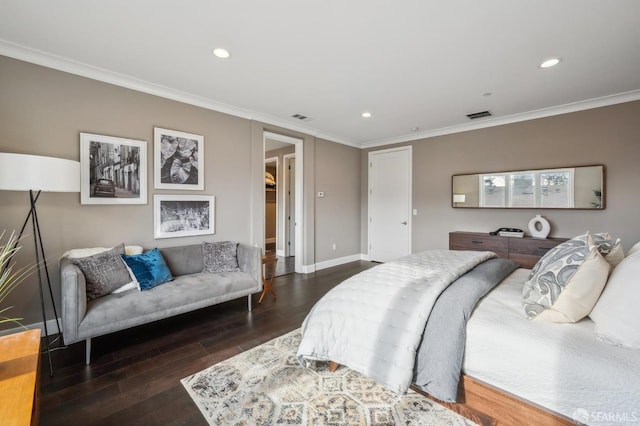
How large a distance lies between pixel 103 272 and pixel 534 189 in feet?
17.8

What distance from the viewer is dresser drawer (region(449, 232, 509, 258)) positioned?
4113 mm

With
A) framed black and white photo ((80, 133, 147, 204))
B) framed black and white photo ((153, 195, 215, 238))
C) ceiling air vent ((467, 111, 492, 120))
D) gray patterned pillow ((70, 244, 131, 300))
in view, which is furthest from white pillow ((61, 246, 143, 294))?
ceiling air vent ((467, 111, 492, 120))

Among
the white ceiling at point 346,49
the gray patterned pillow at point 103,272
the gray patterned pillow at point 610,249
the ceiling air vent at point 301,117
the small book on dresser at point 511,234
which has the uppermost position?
the ceiling air vent at point 301,117

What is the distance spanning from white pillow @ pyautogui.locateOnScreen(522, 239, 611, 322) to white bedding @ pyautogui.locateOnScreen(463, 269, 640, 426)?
56 millimetres

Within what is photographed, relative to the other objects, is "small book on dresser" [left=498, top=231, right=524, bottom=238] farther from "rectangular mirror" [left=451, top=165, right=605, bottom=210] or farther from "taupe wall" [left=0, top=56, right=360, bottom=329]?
"taupe wall" [left=0, top=56, right=360, bottom=329]

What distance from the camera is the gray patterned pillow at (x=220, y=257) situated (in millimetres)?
3352

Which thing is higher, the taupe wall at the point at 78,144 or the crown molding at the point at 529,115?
the crown molding at the point at 529,115

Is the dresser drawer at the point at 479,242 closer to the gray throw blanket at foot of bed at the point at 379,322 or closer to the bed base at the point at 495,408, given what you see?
the gray throw blanket at foot of bed at the point at 379,322

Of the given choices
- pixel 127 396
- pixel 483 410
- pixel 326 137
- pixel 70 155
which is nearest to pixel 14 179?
pixel 70 155

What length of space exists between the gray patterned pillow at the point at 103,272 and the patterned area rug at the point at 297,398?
1.15 meters

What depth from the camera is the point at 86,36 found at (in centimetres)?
232

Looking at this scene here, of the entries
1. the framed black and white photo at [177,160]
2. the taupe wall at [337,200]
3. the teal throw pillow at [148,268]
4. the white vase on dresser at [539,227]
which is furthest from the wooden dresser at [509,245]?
the teal throw pillow at [148,268]

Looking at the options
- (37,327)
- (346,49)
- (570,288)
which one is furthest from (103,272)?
(570,288)

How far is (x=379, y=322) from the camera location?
1.77 meters
